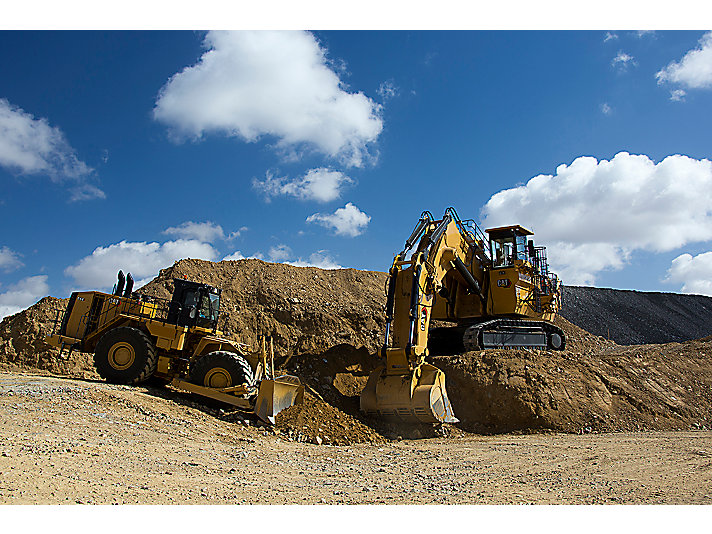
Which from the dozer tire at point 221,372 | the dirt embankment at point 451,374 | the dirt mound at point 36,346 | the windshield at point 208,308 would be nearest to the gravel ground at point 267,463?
the dozer tire at point 221,372

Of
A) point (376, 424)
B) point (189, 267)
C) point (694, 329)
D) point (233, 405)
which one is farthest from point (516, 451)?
point (694, 329)

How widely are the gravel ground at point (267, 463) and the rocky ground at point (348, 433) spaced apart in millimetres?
34

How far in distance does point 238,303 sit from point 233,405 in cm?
965

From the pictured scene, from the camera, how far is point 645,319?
163 feet

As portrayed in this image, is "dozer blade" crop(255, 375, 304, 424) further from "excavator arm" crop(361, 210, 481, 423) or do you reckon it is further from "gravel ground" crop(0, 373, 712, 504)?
"excavator arm" crop(361, 210, 481, 423)

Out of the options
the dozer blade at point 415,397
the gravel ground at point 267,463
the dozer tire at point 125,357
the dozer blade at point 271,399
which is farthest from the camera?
the dozer tire at point 125,357

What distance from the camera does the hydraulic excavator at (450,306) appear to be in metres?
10.4

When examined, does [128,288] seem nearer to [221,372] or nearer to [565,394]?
[221,372]

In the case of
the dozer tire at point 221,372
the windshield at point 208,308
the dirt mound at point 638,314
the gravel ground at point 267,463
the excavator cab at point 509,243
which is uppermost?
the dirt mound at point 638,314

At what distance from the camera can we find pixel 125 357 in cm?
1173

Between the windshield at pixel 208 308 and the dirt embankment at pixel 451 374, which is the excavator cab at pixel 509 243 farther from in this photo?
the windshield at pixel 208 308

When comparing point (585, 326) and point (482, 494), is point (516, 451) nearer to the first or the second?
point (482, 494)

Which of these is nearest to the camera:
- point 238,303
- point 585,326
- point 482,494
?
point 482,494

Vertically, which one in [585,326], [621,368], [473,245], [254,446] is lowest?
[254,446]
